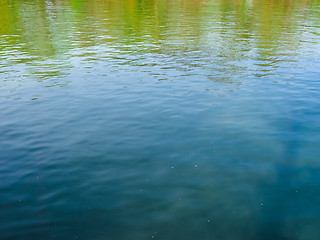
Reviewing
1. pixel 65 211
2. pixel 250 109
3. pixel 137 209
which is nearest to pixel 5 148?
Result: pixel 65 211

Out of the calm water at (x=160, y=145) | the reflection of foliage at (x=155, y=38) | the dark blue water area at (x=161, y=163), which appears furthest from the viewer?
the reflection of foliage at (x=155, y=38)

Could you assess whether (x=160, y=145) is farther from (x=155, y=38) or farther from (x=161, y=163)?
(x=155, y=38)

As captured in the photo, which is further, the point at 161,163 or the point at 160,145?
the point at 160,145

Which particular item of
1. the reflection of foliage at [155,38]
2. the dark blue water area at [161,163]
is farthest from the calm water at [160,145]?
the reflection of foliage at [155,38]

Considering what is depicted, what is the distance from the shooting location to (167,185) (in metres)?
11.9

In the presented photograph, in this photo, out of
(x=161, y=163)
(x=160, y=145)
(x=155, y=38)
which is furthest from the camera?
(x=155, y=38)

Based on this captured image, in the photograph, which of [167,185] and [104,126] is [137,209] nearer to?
[167,185]

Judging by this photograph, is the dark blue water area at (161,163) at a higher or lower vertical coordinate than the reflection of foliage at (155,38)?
lower

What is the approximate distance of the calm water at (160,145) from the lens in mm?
10086

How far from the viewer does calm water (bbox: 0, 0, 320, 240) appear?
33.1ft

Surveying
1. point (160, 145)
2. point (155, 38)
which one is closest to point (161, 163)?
point (160, 145)

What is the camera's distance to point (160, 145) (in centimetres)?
1499

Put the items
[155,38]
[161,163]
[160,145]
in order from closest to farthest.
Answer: [161,163] → [160,145] → [155,38]

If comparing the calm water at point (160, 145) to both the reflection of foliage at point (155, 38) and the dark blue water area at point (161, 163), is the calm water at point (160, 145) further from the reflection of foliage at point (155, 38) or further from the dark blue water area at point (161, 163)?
the reflection of foliage at point (155, 38)
